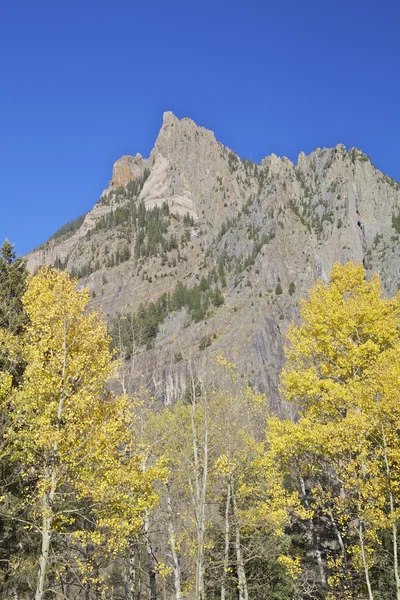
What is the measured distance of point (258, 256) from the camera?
130 m

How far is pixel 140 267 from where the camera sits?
16938 centimetres

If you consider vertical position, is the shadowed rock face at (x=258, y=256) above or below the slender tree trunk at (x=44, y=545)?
above

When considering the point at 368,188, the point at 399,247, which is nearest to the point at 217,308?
the point at 399,247

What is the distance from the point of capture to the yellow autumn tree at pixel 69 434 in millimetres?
8344

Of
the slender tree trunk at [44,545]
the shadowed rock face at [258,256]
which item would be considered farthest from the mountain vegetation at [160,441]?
the shadowed rock face at [258,256]

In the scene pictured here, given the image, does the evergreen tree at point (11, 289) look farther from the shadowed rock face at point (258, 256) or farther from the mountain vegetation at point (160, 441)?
the shadowed rock face at point (258, 256)

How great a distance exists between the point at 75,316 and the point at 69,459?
373cm

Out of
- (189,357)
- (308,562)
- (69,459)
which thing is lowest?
(308,562)

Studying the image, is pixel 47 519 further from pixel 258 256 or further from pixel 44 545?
pixel 258 256

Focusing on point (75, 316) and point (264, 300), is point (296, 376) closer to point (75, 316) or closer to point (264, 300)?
point (75, 316)

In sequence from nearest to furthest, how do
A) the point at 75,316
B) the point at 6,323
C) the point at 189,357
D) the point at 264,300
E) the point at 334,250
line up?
the point at 189,357
the point at 75,316
the point at 6,323
the point at 264,300
the point at 334,250

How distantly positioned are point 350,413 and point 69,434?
27.8 feet

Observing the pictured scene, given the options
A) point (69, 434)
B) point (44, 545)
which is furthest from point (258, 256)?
point (44, 545)

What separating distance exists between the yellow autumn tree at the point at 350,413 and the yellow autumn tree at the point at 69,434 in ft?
18.4
